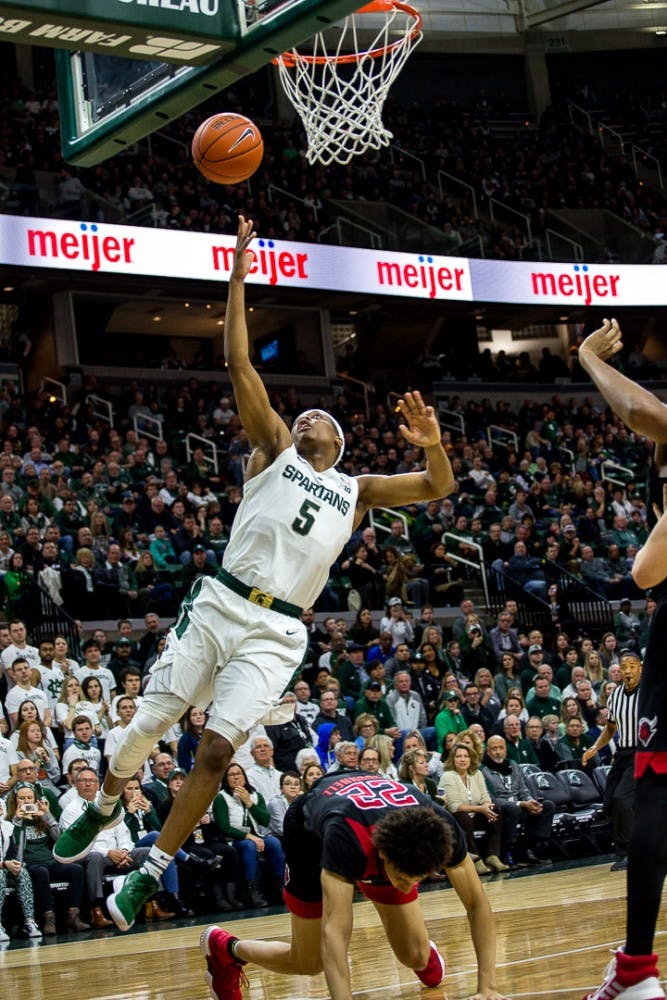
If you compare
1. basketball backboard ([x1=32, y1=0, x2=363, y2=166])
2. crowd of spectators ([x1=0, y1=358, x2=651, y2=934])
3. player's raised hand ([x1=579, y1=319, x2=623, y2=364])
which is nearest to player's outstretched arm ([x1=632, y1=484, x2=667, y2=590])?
player's raised hand ([x1=579, y1=319, x2=623, y2=364])

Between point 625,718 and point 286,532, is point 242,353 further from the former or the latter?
point 625,718

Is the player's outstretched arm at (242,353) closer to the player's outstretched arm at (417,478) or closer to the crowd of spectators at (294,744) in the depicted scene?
the player's outstretched arm at (417,478)

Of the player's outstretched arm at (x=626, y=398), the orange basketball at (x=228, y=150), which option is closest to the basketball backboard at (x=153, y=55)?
the orange basketball at (x=228, y=150)

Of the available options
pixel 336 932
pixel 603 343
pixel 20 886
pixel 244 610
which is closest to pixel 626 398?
pixel 603 343

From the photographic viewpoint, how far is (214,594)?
19.1ft

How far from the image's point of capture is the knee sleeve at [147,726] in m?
5.75

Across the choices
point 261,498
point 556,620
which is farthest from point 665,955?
point 556,620

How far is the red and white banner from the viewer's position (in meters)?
20.3

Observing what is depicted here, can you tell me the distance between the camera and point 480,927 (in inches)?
189

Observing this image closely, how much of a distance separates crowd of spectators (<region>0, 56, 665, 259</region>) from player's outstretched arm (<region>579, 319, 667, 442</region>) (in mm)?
16981

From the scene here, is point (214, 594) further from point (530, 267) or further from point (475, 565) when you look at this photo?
point (530, 267)

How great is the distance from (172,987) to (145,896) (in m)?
0.87

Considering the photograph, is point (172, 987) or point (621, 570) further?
point (621, 570)

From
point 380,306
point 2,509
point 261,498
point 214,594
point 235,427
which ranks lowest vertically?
point 214,594
